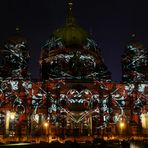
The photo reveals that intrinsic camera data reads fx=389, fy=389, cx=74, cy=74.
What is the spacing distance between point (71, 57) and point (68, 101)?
11088mm

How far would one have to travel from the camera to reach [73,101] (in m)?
52.7

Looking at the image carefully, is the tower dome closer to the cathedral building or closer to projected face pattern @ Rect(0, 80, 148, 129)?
the cathedral building

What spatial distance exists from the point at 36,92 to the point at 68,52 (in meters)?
12.0

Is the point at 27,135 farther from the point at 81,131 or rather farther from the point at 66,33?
the point at 66,33

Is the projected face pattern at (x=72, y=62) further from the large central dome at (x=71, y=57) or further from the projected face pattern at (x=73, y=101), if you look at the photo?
the projected face pattern at (x=73, y=101)

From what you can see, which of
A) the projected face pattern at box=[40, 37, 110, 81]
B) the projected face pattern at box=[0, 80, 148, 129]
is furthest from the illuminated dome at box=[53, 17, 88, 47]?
the projected face pattern at box=[0, 80, 148, 129]

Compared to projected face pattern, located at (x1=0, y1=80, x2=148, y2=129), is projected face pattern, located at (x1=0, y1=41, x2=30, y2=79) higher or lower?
higher

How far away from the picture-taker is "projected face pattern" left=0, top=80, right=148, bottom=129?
50.2 metres

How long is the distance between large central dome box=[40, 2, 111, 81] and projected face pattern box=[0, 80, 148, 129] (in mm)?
5483

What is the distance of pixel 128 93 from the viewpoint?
5381 cm

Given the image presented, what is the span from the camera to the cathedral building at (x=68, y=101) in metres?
49.6

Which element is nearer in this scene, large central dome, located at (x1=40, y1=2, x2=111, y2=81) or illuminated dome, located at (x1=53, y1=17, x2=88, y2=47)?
large central dome, located at (x1=40, y1=2, x2=111, y2=81)

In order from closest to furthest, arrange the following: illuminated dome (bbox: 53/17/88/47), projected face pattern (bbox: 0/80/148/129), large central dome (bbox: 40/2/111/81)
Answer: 1. projected face pattern (bbox: 0/80/148/129)
2. large central dome (bbox: 40/2/111/81)
3. illuminated dome (bbox: 53/17/88/47)

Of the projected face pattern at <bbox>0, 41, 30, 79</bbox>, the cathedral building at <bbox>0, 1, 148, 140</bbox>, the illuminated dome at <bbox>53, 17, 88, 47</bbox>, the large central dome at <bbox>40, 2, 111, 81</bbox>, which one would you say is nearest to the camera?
the cathedral building at <bbox>0, 1, 148, 140</bbox>
